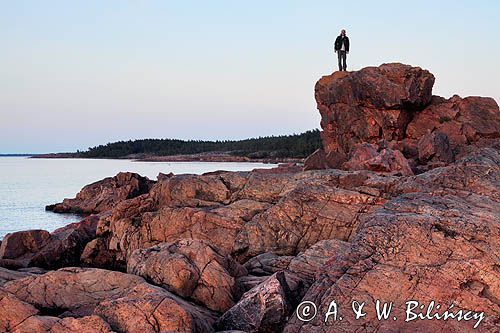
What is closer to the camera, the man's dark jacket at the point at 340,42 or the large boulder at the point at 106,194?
the man's dark jacket at the point at 340,42

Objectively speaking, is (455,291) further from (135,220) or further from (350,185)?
(135,220)

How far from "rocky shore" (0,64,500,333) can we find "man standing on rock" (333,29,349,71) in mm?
10798

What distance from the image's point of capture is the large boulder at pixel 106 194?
4653 cm

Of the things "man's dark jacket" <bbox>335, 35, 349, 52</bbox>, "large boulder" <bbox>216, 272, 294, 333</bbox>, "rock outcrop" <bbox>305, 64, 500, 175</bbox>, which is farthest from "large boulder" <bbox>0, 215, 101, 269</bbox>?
"man's dark jacket" <bbox>335, 35, 349, 52</bbox>

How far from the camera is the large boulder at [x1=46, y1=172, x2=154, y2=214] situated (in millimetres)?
46531

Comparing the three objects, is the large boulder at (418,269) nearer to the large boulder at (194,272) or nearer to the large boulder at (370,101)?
the large boulder at (194,272)

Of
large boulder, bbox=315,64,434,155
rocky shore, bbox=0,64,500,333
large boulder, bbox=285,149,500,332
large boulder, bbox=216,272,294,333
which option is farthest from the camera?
large boulder, bbox=315,64,434,155

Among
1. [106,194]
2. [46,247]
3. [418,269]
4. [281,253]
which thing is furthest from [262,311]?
[106,194]

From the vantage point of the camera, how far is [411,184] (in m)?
18.7

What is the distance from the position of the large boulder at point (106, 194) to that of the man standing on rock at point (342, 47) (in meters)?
18.2

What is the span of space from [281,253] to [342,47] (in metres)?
20.1

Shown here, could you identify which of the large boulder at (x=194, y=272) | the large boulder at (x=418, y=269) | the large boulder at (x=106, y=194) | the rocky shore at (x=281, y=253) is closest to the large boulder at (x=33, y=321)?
the rocky shore at (x=281, y=253)

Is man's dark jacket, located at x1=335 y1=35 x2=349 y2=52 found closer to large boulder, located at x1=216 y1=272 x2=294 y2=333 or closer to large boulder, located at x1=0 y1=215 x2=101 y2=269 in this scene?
large boulder, located at x1=0 y1=215 x2=101 y2=269

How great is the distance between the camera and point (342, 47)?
119ft
